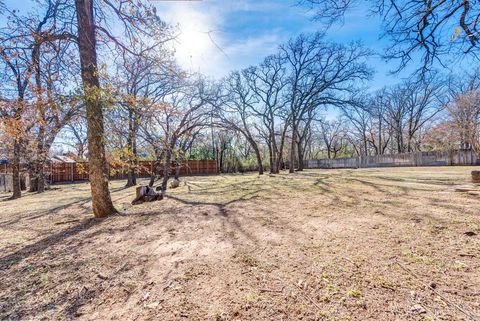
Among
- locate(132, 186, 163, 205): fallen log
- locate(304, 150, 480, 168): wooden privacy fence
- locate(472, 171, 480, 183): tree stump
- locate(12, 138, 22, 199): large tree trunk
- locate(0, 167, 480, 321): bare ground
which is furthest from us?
locate(304, 150, 480, 168): wooden privacy fence

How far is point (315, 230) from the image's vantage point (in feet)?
9.92

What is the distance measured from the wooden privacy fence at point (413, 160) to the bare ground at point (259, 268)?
2179cm

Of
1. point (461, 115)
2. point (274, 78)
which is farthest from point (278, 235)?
point (461, 115)

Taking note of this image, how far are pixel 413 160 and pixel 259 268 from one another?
88.8 feet

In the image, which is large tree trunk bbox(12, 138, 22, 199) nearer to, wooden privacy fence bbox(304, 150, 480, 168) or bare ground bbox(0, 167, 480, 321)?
bare ground bbox(0, 167, 480, 321)

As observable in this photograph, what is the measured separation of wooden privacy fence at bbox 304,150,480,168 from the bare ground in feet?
71.5

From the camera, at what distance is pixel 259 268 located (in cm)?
208

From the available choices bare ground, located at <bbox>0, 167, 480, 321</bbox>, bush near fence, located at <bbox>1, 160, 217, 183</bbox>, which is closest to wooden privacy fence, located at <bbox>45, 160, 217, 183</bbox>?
bush near fence, located at <bbox>1, 160, 217, 183</bbox>

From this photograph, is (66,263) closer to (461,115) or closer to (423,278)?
(423,278)

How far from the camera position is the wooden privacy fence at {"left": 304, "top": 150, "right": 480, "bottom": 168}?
19328 mm

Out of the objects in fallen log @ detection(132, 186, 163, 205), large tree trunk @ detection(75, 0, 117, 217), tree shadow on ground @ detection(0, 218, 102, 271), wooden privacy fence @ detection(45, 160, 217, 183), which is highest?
large tree trunk @ detection(75, 0, 117, 217)

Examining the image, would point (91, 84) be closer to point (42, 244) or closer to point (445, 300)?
point (42, 244)

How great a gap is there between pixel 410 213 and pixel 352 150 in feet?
143

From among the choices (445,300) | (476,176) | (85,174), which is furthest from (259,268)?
(85,174)
